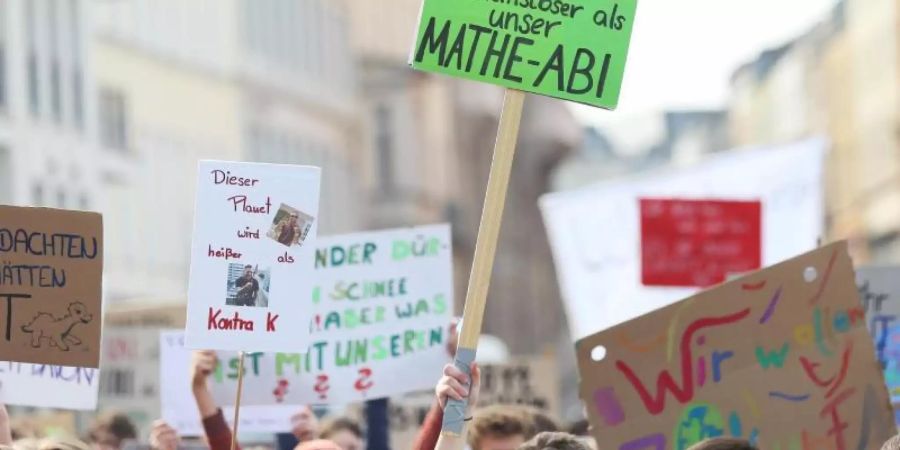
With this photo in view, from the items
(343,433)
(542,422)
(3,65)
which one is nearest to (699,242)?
(343,433)

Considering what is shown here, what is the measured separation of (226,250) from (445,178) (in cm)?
6171

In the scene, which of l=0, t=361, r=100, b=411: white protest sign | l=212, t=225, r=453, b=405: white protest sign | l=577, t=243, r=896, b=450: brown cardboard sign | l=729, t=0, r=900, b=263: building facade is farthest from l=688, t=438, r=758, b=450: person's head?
l=729, t=0, r=900, b=263: building facade

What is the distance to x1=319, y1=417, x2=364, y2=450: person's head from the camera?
31.9 ft

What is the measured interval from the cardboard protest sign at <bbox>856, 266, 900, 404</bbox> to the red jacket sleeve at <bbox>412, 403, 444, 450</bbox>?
9.00 ft

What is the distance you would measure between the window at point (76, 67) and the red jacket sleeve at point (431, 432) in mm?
27968

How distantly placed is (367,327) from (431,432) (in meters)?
2.46

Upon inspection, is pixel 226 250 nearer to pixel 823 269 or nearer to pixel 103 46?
pixel 823 269

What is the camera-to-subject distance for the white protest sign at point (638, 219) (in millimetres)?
14273

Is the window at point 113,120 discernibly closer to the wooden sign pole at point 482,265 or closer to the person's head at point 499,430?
the person's head at point 499,430

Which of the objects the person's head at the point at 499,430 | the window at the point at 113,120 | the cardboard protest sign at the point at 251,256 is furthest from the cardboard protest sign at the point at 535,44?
the window at the point at 113,120

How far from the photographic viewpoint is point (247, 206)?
25.1 feet

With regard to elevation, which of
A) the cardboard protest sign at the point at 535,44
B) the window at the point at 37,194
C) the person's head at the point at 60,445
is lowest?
the person's head at the point at 60,445

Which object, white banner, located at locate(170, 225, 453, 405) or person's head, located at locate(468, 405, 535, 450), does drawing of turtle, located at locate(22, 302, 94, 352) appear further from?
white banner, located at locate(170, 225, 453, 405)

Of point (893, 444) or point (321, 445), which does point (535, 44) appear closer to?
point (321, 445)
